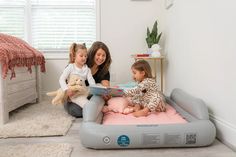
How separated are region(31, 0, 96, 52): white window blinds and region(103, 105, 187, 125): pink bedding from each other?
1893 millimetres

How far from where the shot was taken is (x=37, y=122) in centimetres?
210

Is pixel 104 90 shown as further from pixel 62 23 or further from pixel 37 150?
pixel 62 23

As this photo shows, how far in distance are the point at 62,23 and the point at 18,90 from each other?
1461mm

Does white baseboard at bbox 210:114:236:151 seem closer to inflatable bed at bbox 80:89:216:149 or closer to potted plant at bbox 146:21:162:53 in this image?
inflatable bed at bbox 80:89:216:149

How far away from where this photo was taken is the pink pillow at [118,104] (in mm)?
2080

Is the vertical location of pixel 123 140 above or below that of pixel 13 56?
below

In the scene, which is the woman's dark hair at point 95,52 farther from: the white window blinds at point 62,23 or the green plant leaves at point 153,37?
the white window blinds at point 62,23

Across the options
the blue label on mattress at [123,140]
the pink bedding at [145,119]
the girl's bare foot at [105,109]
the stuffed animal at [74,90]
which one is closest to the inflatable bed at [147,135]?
the blue label on mattress at [123,140]

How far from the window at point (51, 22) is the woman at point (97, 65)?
3.67 ft

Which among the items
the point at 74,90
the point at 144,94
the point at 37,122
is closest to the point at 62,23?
the point at 74,90

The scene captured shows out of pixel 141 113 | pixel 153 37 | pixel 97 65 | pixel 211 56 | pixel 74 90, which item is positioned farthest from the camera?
pixel 153 37

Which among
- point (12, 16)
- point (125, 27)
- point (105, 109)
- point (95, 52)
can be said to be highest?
point (12, 16)

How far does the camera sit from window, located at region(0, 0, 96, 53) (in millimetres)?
3570

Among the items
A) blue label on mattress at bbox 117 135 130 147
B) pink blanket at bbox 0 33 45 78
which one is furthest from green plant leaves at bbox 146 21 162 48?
blue label on mattress at bbox 117 135 130 147
